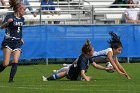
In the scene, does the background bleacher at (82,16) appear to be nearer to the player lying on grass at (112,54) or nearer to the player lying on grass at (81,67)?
the player lying on grass at (112,54)

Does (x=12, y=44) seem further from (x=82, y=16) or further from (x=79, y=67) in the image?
(x=82, y=16)

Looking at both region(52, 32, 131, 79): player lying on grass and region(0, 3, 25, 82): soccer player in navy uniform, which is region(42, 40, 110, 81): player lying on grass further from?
region(0, 3, 25, 82): soccer player in navy uniform

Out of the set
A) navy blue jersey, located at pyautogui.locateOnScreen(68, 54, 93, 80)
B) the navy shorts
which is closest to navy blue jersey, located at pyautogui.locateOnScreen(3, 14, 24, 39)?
the navy shorts

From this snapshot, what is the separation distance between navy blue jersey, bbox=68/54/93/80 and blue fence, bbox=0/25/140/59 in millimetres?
7243

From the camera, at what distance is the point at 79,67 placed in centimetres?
1609

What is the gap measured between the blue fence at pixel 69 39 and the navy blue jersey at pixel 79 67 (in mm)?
7243

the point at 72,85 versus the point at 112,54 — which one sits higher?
the point at 112,54

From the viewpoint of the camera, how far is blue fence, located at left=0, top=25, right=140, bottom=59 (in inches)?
930

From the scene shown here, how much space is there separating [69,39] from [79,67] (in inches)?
318

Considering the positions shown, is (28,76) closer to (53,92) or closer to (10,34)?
(10,34)

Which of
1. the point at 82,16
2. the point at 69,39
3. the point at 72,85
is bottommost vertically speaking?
the point at 69,39

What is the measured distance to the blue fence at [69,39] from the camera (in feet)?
77.5

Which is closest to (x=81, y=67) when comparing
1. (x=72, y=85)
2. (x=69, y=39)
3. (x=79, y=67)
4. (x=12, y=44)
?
(x=79, y=67)

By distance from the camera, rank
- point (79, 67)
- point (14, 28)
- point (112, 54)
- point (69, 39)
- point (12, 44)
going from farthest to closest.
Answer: point (69, 39)
point (112, 54)
point (79, 67)
point (14, 28)
point (12, 44)
